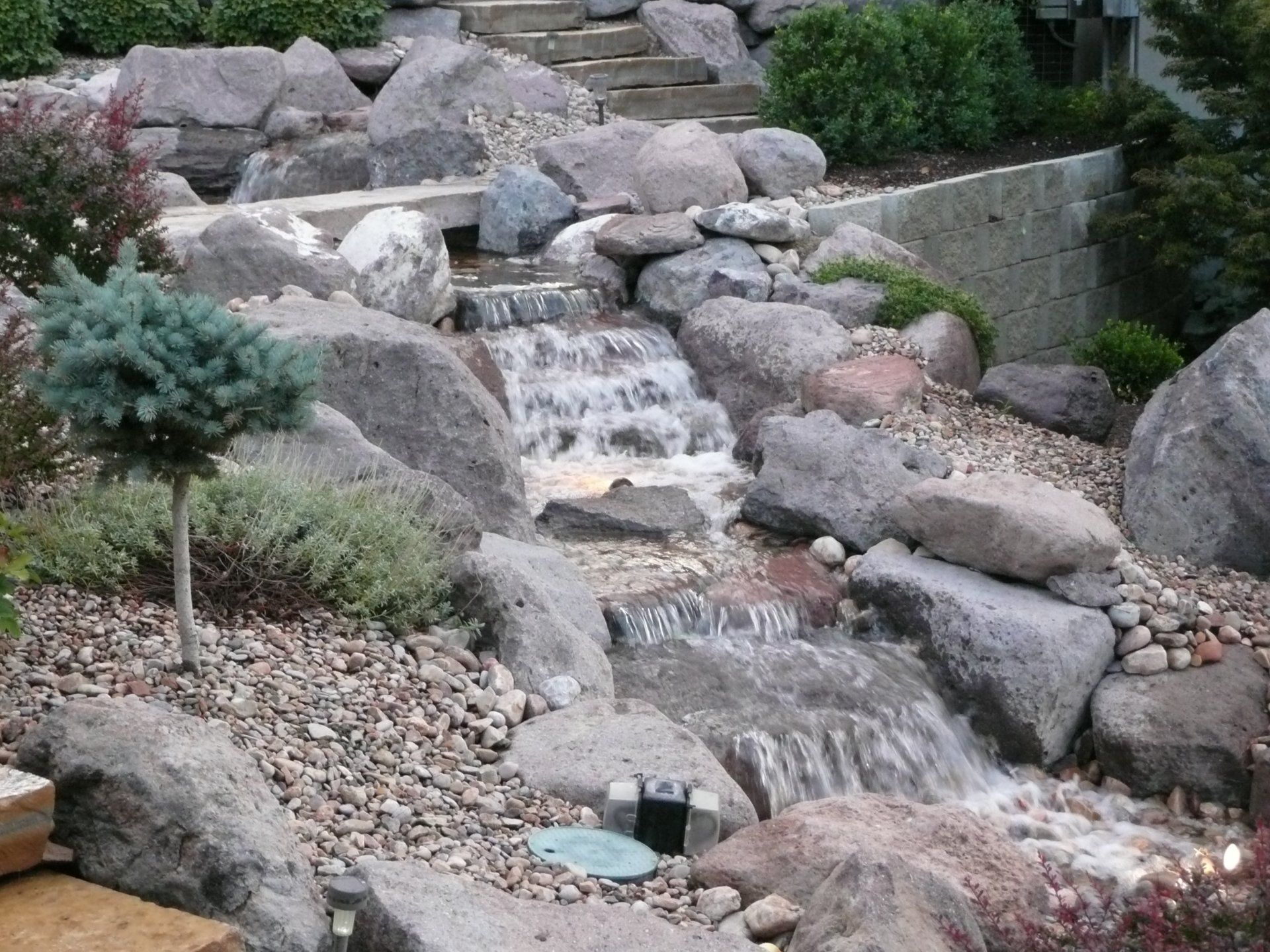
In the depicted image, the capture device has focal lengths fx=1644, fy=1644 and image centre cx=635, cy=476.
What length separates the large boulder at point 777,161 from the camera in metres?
12.2

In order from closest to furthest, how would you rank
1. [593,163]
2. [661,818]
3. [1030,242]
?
[661,818], [593,163], [1030,242]

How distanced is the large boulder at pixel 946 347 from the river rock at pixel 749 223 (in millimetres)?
1308

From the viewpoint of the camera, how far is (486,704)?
5516 millimetres

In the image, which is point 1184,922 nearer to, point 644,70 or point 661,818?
point 661,818

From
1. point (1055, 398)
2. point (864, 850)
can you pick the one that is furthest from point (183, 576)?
point (1055, 398)

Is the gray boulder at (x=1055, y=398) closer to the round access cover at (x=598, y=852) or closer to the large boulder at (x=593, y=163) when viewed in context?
the large boulder at (x=593, y=163)

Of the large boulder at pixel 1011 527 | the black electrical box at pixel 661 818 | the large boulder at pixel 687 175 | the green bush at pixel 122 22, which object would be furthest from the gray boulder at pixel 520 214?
the black electrical box at pixel 661 818

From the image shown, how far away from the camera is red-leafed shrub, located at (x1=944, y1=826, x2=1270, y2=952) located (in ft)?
11.7

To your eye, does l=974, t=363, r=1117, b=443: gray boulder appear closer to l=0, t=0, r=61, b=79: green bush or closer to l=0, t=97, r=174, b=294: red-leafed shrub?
l=0, t=97, r=174, b=294: red-leafed shrub

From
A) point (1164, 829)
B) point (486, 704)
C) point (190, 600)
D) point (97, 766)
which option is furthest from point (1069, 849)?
point (97, 766)

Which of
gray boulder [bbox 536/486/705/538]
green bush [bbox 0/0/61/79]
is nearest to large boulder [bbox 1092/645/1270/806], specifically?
gray boulder [bbox 536/486/705/538]

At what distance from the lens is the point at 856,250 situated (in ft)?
37.4

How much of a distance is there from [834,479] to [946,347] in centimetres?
253

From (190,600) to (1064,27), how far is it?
46.8 ft
